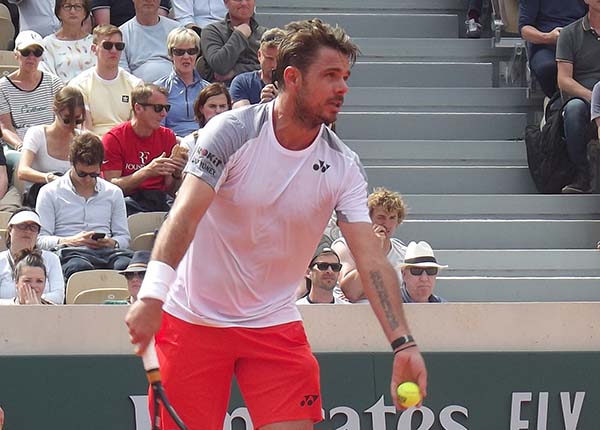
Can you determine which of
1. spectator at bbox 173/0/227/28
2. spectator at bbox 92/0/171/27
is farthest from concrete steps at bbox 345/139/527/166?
spectator at bbox 92/0/171/27

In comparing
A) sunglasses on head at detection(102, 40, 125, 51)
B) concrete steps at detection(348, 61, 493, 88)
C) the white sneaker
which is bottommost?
concrete steps at detection(348, 61, 493, 88)

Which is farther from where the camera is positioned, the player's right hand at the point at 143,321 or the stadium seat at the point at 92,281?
the stadium seat at the point at 92,281

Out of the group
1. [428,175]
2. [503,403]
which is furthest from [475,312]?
[428,175]

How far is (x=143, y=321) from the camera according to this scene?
411cm

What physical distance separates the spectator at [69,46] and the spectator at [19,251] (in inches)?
103

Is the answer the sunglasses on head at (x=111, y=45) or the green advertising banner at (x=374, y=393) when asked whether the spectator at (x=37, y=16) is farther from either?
the green advertising banner at (x=374, y=393)

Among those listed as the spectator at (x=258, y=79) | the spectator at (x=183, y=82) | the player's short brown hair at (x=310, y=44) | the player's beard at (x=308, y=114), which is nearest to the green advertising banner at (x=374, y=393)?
the player's beard at (x=308, y=114)

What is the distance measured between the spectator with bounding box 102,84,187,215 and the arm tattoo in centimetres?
420

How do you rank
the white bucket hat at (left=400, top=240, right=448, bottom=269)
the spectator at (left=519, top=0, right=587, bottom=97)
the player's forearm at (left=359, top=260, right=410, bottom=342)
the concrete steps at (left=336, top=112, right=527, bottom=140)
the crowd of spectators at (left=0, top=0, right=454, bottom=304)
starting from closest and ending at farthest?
the player's forearm at (left=359, top=260, right=410, bottom=342)
the white bucket hat at (left=400, top=240, right=448, bottom=269)
the crowd of spectators at (left=0, top=0, right=454, bottom=304)
the spectator at (left=519, top=0, right=587, bottom=97)
the concrete steps at (left=336, top=112, right=527, bottom=140)

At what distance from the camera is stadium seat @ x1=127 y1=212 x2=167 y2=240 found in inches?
335

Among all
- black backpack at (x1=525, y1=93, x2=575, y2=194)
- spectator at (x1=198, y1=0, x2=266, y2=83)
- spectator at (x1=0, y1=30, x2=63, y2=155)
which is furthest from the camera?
spectator at (x1=198, y1=0, x2=266, y2=83)

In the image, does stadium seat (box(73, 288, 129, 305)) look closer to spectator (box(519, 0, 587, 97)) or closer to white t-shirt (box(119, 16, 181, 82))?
white t-shirt (box(119, 16, 181, 82))

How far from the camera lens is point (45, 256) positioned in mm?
7582

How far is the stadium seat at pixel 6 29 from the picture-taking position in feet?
34.6
